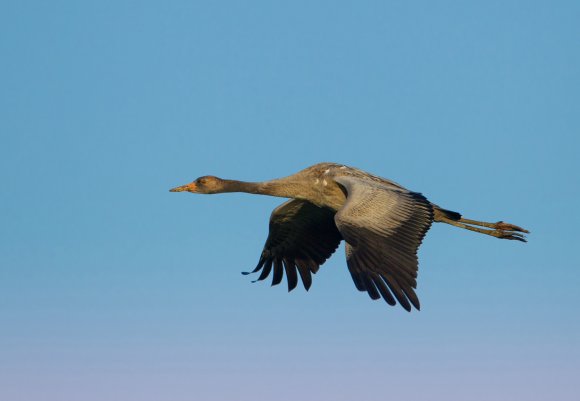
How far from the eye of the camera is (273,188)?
771 inches

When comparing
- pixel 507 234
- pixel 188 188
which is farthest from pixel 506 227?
pixel 188 188

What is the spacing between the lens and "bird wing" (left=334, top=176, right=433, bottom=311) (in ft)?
51.6

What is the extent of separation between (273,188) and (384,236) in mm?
3586

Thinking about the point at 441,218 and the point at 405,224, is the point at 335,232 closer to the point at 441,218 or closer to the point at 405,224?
the point at 441,218

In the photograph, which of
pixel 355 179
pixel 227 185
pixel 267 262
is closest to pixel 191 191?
pixel 227 185

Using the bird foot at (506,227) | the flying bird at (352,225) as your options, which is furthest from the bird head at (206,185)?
the bird foot at (506,227)

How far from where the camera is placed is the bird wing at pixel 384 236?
15.7m

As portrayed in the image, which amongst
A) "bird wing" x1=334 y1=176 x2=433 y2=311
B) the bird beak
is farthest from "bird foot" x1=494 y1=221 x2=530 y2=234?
the bird beak

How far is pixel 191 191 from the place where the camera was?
2042cm

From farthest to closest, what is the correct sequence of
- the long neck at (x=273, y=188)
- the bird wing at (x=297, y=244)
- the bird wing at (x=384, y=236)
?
the bird wing at (x=297, y=244)
the long neck at (x=273, y=188)
the bird wing at (x=384, y=236)

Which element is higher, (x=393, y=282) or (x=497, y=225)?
(x=497, y=225)

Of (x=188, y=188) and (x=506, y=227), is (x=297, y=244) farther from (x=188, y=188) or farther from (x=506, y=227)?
(x=506, y=227)

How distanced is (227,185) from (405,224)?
4.66 meters

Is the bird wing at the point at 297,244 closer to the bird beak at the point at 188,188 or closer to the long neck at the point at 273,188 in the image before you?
the long neck at the point at 273,188
